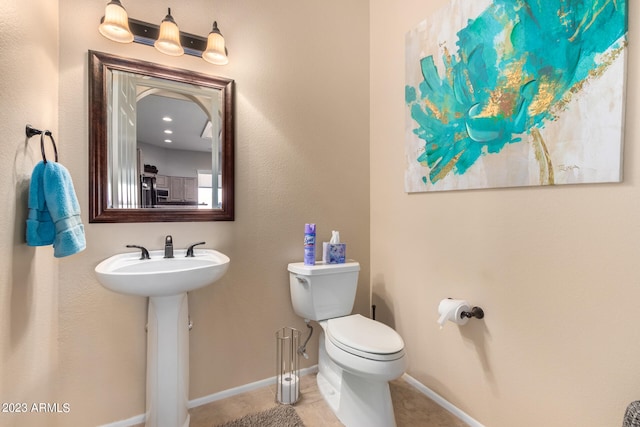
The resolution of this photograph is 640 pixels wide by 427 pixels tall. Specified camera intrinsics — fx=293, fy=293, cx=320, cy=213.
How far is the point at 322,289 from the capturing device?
1.76 metres

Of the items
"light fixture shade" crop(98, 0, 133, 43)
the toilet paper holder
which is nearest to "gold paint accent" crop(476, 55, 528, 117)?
the toilet paper holder

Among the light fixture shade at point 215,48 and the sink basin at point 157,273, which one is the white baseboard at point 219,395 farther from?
the light fixture shade at point 215,48

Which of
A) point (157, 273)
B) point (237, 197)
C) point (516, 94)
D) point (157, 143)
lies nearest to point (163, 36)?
point (157, 143)

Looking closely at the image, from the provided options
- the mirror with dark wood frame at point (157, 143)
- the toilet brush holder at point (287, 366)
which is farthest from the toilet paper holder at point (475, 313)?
the mirror with dark wood frame at point (157, 143)

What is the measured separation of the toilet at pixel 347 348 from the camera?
133 centimetres

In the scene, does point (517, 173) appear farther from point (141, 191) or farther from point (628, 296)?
point (141, 191)

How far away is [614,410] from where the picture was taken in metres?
1.01

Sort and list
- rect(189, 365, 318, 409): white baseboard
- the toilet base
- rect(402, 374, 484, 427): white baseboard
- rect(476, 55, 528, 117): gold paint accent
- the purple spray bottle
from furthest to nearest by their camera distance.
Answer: the purple spray bottle
rect(189, 365, 318, 409): white baseboard
rect(402, 374, 484, 427): white baseboard
the toilet base
rect(476, 55, 528, 117): gold paint accent

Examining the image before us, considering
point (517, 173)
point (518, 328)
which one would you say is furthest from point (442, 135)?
point (518, 328)

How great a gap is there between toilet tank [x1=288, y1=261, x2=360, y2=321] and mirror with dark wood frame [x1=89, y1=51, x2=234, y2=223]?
562 mm

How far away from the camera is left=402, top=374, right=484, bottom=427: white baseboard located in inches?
59.1

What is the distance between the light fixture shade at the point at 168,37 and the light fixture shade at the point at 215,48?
0.14 meters

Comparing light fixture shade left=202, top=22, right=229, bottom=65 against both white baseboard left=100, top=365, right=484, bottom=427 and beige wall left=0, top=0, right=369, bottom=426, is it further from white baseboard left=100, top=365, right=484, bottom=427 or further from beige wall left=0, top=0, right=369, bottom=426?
white baseboard left=100, top=365, right=484, bottom=427

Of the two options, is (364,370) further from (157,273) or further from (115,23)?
(115,23)
